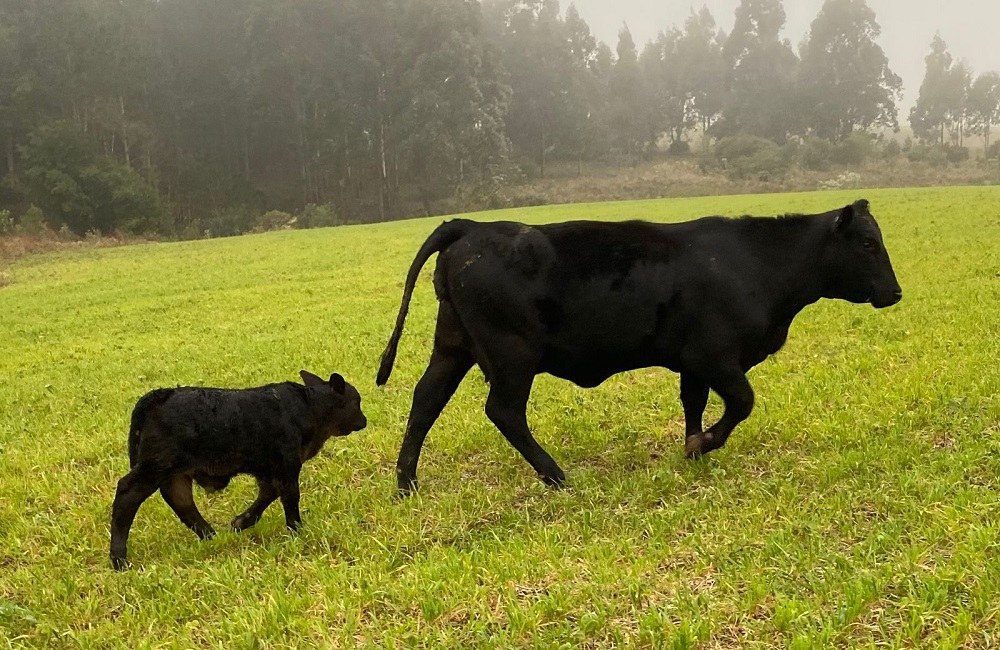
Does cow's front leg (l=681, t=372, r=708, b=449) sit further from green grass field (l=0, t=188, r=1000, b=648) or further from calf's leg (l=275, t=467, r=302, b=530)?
calf's leg (l=275, t=467, r=302, b=530)

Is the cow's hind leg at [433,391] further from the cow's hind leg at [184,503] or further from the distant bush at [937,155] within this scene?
the distant bush at [937,155]

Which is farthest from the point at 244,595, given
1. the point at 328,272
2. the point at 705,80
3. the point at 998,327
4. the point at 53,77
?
the point at 705,80

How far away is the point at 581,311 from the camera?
5199 mm

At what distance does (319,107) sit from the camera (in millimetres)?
59094

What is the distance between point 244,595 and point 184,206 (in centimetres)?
5795

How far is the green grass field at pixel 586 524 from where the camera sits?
134 inches

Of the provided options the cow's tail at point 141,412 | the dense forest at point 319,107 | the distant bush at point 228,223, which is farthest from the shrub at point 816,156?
the cow's tail at point 141,412

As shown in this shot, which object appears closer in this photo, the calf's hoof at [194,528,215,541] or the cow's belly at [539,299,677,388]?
the calf's hoof at [194,528,215,541]

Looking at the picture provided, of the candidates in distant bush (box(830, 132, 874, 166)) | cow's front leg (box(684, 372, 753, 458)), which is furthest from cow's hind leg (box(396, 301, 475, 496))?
distant bush (box(830, 132, 874, 166))

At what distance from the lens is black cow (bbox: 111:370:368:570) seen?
14.9 ft

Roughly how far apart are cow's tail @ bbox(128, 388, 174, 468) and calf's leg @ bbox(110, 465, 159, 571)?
0.14m

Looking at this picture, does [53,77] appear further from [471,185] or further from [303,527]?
[303,527]

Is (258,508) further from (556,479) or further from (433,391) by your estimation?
(556,479)

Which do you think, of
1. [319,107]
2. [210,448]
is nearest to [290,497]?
[210,448]
